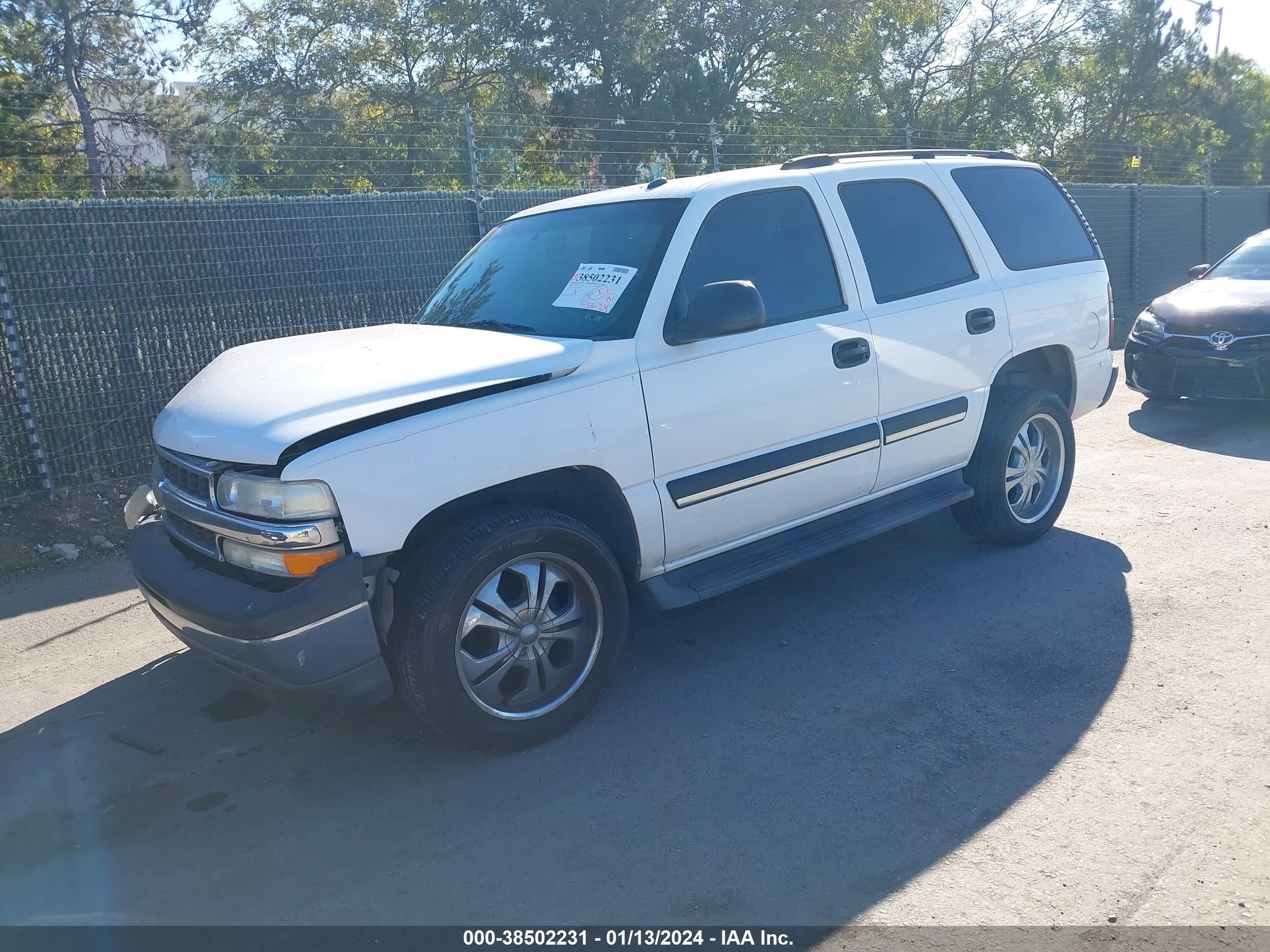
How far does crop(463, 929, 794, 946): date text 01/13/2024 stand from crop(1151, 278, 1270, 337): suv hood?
7.82 m

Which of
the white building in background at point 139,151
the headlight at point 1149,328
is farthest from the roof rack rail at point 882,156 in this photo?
the white building in background at point 139,151

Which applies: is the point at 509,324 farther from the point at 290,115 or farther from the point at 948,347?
the point at 290,115

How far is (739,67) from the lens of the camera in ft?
84.0

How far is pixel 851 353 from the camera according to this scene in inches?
183

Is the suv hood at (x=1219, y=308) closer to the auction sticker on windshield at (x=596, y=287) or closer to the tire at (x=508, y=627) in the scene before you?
the auction sticker on windshield at (x=596, y=287)

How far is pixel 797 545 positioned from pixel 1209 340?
600 cm

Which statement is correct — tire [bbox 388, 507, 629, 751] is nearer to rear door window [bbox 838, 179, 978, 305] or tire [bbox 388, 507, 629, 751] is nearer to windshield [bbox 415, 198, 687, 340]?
windshield [bbox 415, 198, 687, 340]

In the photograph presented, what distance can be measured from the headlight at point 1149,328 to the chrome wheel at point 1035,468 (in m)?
4.08

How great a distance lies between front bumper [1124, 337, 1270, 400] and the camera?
333 inches

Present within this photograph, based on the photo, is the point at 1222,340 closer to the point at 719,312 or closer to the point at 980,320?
the point at 980,320

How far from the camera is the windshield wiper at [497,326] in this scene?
4.38m

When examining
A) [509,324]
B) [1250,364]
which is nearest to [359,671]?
[509,324]

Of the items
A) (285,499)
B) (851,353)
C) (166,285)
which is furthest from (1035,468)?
(166,285)

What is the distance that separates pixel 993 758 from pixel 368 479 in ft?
7.67
